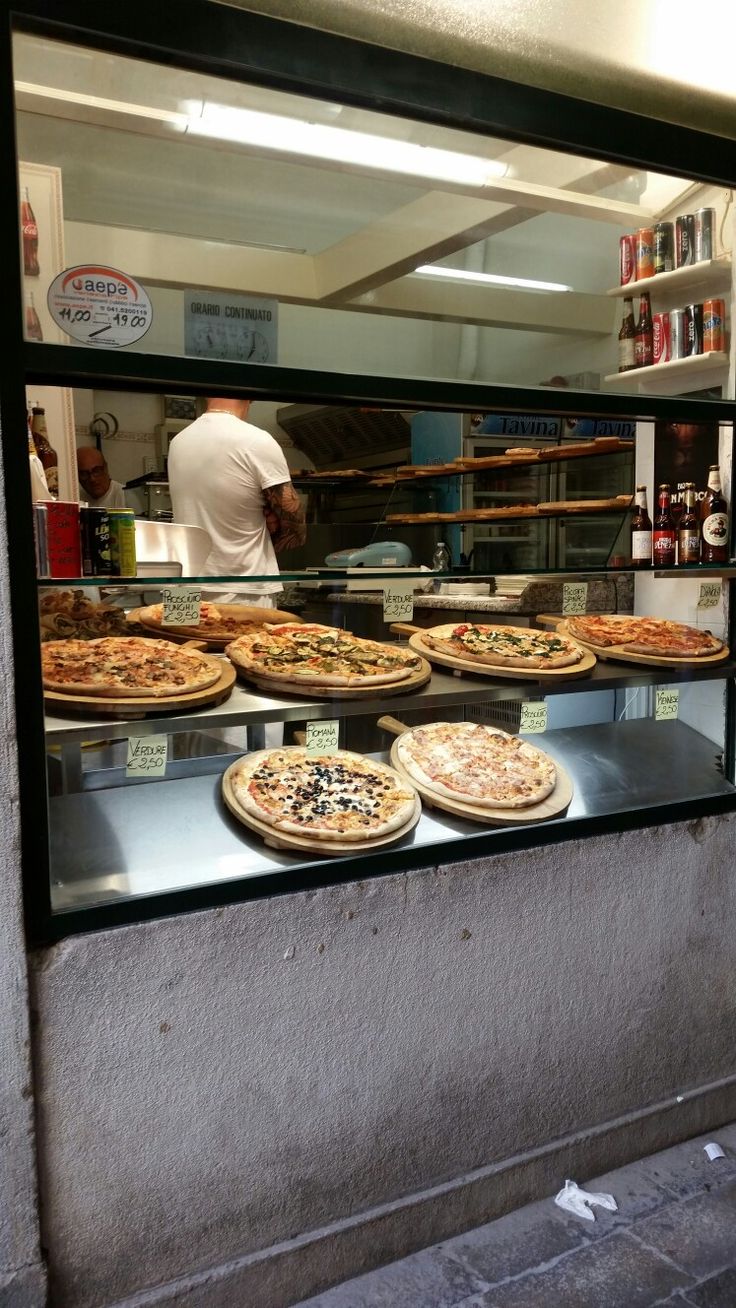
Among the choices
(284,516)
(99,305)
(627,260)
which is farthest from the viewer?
(627,260)

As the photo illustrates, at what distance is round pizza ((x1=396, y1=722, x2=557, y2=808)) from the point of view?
266cm

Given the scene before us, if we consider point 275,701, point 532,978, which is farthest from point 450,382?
point 532,978

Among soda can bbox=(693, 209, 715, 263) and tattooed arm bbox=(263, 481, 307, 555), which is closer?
tattooed arm bbox=(263, 481, 307, 555)

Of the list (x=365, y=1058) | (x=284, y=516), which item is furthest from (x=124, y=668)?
(x=365, y=1058)

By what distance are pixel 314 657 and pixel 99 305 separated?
1.05 m

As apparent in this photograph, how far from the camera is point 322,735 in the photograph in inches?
102

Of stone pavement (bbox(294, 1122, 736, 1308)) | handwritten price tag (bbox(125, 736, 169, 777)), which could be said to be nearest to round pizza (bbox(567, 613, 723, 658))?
handwritten price tag (bbox(125, 736, 169, 777))

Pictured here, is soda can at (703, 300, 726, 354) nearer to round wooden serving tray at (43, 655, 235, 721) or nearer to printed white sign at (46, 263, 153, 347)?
printed white sign at (46, 263, 153, 347)

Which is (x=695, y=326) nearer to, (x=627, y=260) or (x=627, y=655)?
(x=627, y=260)

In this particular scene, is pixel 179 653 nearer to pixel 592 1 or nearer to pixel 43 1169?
pixel 43 1169

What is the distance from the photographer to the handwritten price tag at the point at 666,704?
10.1 feet

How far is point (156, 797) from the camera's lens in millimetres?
2482

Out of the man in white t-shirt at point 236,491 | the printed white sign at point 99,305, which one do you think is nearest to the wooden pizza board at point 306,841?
the man in white t-shirt at point 236,491

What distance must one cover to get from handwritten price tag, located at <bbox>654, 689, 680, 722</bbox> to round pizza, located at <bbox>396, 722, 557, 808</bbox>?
42 centimetres
